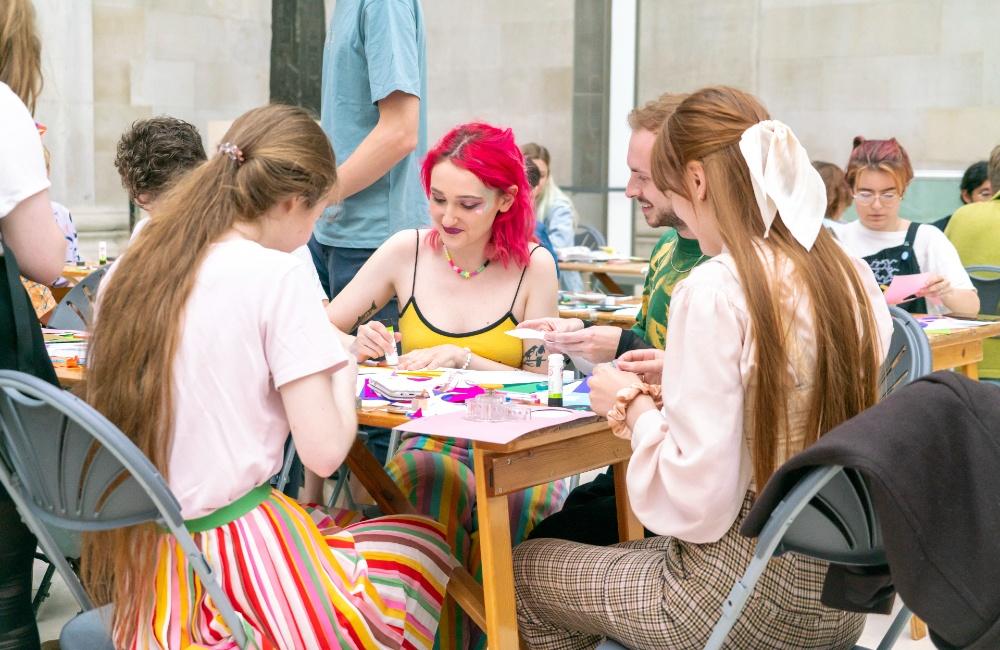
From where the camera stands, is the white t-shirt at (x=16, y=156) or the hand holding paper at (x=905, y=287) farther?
the hand holding paper at (x=905, y=287)

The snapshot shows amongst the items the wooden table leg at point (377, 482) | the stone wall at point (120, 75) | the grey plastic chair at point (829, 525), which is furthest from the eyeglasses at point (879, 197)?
the stone wall at point (120, 75)

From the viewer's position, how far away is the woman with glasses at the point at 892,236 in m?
4.75

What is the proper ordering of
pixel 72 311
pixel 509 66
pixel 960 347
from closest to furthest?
pixel 960 347, pixel 72 311, pixel 509 66

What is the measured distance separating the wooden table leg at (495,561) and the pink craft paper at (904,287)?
7.88 ft

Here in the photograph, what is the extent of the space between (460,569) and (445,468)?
1.81 feet

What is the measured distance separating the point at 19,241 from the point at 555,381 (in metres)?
1.12

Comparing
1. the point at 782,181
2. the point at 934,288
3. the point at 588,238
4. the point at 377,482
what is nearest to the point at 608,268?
the point at 588,238

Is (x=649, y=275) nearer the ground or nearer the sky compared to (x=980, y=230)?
nearer the ground

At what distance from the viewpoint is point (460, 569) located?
255cm

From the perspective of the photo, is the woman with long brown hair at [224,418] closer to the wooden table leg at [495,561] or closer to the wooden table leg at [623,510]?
the wooden table leg at [495,561]

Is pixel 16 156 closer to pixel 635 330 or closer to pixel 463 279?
pixel 463 279

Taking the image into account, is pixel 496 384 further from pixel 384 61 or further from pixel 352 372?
pixel 384 61

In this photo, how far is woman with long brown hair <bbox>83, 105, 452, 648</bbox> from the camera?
2111 mm

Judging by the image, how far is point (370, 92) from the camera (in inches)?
144
